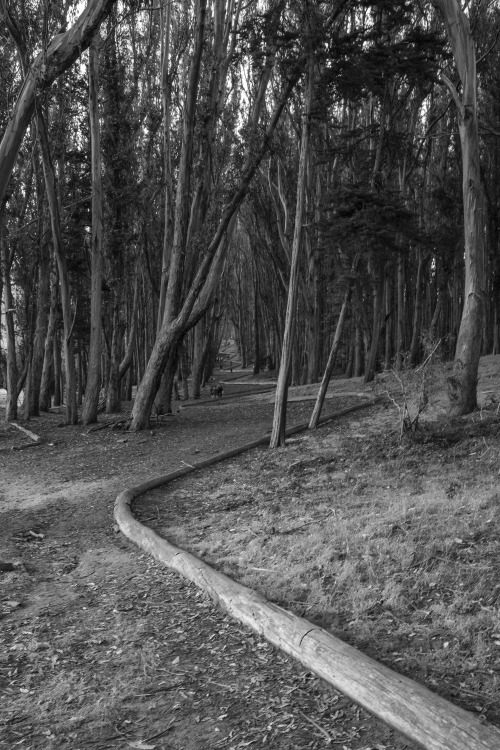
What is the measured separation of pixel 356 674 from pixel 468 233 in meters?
8.62

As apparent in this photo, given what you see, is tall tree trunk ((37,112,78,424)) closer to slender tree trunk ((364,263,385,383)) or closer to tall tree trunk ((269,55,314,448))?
tall tree trunk ((269,55,314,448))

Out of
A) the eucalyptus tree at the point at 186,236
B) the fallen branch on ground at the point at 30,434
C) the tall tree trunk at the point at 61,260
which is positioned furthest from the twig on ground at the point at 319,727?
the tall tree trunk at the point at 61,260

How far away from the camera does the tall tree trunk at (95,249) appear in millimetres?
15523

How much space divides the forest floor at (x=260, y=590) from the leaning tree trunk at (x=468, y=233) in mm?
519

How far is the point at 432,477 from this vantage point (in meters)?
7.82

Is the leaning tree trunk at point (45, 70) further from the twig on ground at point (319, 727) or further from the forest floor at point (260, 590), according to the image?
the twig on ground at point (319, 727)

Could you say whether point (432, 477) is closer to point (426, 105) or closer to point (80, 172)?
point (80, 172)

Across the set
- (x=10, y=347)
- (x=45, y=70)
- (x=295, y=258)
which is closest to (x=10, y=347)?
(x=10, y=347)

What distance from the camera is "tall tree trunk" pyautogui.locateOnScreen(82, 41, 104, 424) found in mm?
15523

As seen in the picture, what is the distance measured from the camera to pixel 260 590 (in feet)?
17.1

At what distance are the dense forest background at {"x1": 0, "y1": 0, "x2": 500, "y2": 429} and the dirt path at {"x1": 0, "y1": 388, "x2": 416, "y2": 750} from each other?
5.63 m

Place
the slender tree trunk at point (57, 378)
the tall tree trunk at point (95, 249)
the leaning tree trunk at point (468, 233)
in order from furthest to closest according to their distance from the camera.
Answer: the slender tree trunk at point (57, 378)
the tall tree trunk at point (95, 249)
the leaning tree trunk at point (468, 233)

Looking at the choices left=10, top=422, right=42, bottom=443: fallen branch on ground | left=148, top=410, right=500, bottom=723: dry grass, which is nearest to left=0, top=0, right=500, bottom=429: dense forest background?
left=10, top=422, right=42, bottom=443: fallen branch on ground

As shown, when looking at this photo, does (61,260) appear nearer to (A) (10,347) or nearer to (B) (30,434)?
(A) (10,347)
